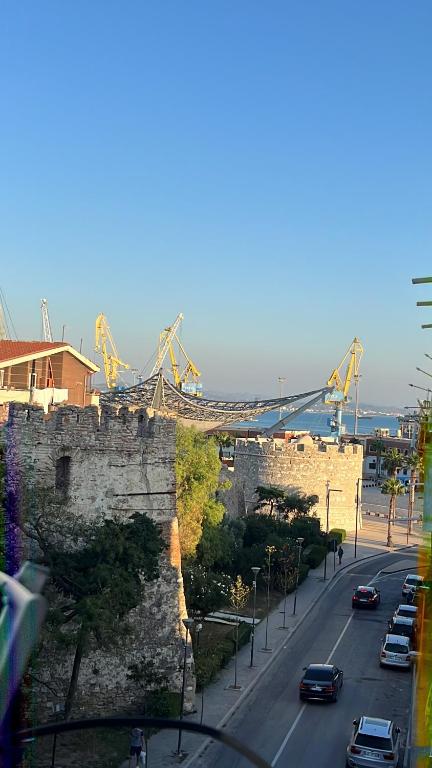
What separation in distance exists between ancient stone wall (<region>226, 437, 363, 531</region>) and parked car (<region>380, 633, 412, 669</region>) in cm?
2446

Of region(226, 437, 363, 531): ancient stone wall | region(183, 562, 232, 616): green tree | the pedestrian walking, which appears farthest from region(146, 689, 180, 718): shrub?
region(226, 437, 363, 531): ancient stone wall

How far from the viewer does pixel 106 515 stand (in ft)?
62.4

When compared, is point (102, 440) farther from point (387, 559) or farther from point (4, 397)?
point (387, 559)

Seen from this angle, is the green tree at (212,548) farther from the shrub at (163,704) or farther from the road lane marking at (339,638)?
the shrub at (163,704)

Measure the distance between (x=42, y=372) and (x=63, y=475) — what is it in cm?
1238

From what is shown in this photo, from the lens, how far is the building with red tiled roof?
29.4 meters

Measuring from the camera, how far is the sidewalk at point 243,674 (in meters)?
16.4

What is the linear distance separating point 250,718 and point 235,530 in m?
19.0

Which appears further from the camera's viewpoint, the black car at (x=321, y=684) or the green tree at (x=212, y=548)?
the green tree at (x=212, y=548)

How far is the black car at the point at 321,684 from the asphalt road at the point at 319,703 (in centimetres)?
25

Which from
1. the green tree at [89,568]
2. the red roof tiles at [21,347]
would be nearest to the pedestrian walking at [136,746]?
the green tree at [89,568]

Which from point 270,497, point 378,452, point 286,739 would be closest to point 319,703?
point 286,739

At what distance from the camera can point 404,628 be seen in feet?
84.9

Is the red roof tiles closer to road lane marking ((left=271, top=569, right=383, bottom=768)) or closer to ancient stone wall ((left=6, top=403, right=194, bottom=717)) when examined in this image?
ancient stone wall ((left=6, top=403, right=194, bottom=717))
